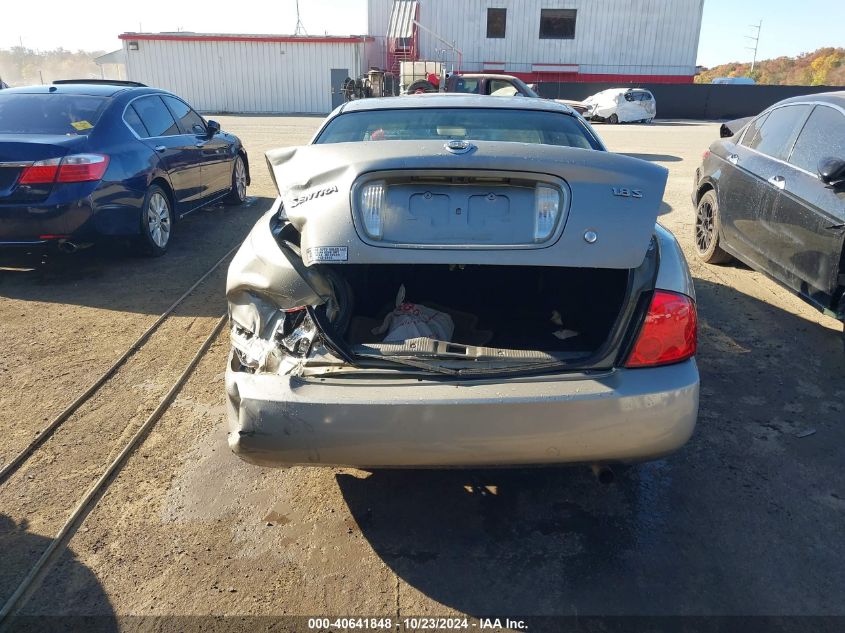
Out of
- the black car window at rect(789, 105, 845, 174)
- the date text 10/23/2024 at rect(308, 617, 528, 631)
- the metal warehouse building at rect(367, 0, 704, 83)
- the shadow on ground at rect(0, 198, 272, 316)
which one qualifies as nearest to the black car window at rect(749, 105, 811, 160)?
the black car window at rect(789, 105, 845, 174)

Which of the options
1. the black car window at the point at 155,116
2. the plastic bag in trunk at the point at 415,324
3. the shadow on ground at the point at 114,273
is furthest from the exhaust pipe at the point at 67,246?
the plastic bag in trunk at the point at 415,324

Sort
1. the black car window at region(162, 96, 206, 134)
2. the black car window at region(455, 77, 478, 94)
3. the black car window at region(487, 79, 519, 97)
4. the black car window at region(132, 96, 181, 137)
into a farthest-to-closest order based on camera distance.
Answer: the black car window at region(455, 77, 478, 94) → the black car window at region(487, 79, 519, 97) → the black car window at region(162, 96, 206, 134) → the black car window at region(132, 96, 181, 137)

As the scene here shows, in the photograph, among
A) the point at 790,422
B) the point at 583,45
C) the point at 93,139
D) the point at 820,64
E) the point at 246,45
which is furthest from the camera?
the point at 820,64

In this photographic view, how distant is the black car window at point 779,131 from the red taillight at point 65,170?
5558mm

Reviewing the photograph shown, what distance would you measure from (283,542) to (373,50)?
118 feet

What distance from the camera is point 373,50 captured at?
35000mm

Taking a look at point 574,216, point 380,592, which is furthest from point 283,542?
point 574,216

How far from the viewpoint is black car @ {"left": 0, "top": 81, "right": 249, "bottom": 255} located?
17.1 ft

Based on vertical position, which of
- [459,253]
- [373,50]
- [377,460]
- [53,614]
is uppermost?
[373,50]

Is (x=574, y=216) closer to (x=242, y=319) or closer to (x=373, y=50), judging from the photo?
(x=242, y=319)

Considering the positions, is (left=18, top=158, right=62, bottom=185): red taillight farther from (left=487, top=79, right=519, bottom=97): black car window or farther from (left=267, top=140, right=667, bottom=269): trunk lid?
(left=487, top=79, right=519, bottom=97): black car window

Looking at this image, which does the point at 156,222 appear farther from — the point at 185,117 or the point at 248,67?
Result: the point at 248,67

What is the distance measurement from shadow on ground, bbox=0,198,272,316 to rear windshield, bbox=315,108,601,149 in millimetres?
2017

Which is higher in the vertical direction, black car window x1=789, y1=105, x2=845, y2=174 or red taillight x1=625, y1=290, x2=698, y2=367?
black car window x1=789, y1=105, x2=845, y2=174
